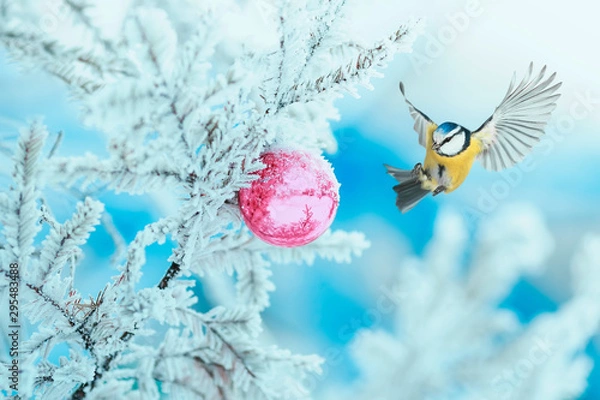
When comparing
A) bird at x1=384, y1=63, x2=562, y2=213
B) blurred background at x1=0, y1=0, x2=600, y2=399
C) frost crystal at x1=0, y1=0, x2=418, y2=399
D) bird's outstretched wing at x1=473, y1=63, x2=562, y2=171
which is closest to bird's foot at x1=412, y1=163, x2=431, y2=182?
bird at x1=384, y1=63, x2=562, y2=213

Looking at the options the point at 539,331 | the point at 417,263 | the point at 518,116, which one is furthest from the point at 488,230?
the point at 518,116

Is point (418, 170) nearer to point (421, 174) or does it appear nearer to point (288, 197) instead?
point (421, 174)

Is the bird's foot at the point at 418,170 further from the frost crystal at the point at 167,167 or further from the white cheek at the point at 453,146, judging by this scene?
the frost crystal at the point at 167,167

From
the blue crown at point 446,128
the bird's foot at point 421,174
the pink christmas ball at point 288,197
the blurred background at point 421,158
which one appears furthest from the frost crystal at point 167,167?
the blurred background at point 421,158

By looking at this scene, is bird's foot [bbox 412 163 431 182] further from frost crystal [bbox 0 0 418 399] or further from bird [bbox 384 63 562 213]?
frost crystal [bbox 0 0 418 399]

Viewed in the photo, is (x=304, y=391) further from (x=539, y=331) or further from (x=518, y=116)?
(x=539, y=331)
